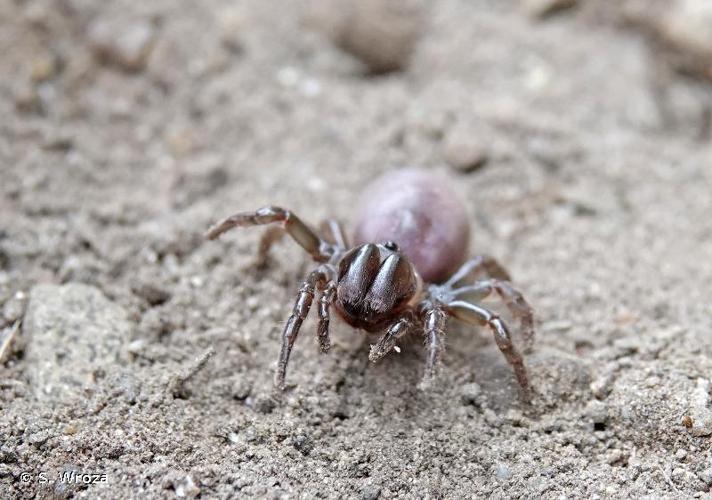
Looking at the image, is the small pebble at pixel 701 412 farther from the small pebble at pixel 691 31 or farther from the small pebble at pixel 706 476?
the small pebble at pixel 691 31

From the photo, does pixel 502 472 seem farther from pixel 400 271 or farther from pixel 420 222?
pixel 420 222

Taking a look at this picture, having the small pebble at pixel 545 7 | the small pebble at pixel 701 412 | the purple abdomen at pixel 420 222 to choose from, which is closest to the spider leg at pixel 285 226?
the purple abdomen at pixel 420 222

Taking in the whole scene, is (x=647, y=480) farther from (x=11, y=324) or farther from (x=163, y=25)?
(x=163, y=25)

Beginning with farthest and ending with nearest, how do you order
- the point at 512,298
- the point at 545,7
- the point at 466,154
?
the point at 545,7 < the point at 466,154 < the point at 512,298

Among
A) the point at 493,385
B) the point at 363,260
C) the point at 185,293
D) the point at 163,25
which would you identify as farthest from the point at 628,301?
the point at 163,25

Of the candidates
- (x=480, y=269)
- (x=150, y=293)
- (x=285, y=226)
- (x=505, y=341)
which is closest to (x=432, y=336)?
(x=505, y=341)
